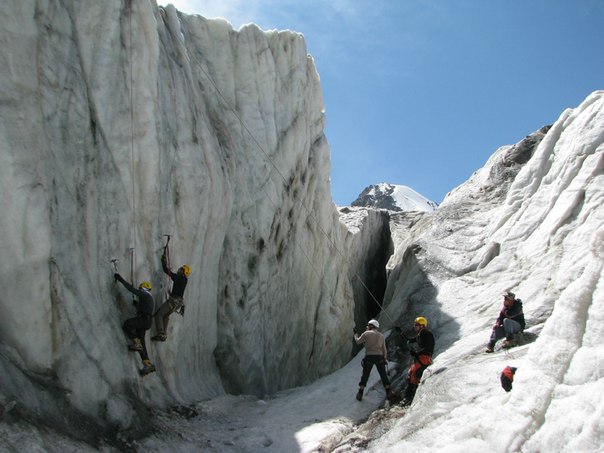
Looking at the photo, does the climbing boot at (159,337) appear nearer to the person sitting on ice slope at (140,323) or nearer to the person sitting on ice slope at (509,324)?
the person sitting on ice slope at (140,323)

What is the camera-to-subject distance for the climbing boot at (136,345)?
10109 mm

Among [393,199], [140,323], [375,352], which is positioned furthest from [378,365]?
[393,199]

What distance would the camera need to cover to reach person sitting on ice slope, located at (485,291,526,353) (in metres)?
11.8

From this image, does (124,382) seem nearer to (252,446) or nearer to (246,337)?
(252,446)

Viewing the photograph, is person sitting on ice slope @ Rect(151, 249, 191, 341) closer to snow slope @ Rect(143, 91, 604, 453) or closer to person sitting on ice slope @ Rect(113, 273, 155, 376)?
person sitting on ice slope @ Rect(113, 273, 155, 376)

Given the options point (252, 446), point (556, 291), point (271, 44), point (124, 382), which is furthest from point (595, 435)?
point (271, 44)

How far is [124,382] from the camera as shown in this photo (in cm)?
966

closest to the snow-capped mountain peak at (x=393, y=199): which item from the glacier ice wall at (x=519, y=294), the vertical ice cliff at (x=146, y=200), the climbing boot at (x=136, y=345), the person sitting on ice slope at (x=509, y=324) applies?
the glacier ice wall at (x=519, y=294)

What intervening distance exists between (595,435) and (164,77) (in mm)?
10303

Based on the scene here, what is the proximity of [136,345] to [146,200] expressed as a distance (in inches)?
104

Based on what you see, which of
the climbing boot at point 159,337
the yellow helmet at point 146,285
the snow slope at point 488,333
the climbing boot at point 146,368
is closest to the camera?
the snow slope at point 488,333

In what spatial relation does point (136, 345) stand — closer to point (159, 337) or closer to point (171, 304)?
point (159, 337)

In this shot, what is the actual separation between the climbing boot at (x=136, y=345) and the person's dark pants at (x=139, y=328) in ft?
0.19

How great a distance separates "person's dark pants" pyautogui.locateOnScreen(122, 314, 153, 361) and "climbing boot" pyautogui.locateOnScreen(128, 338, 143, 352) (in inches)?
2.3
